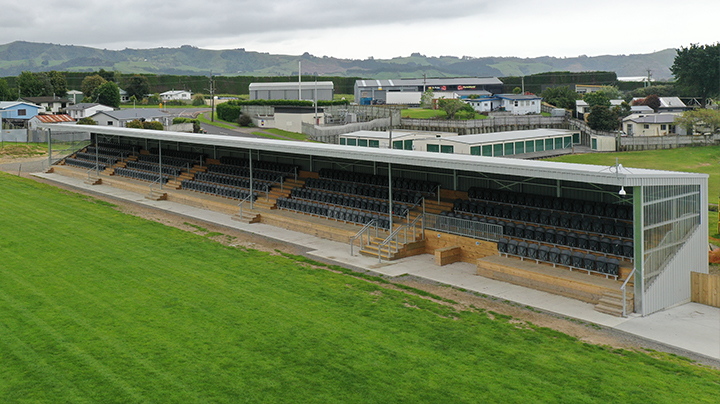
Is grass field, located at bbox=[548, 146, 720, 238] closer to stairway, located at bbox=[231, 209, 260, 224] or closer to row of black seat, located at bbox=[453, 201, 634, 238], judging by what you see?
row of black seat, located at bbox=[453, 201, 634, 238]

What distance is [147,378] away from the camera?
13.3m

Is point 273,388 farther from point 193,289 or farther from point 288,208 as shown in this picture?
point 288,208

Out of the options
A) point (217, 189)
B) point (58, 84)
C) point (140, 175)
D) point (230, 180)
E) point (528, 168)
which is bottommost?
point (217, 189)

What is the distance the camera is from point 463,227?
24.4m

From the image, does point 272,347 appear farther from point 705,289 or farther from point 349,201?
point 349,201

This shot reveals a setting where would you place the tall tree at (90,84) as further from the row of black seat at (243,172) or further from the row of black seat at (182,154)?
the row of black seat at (243,172)

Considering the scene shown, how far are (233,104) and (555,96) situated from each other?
183 ft

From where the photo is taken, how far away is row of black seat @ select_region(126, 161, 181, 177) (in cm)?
4191

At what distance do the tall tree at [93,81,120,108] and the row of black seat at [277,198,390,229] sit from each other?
85.0 metres

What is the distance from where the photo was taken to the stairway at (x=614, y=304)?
17984 millimetres

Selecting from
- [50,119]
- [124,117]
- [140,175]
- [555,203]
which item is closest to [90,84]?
[50,119]

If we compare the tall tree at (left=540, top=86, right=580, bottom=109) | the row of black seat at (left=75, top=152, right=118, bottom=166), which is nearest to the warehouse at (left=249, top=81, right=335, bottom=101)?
the tall tree at (left=540, top=86, right=580, bottom=109)

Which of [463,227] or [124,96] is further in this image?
[124,96]

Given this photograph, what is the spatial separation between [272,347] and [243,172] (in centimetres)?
2459
